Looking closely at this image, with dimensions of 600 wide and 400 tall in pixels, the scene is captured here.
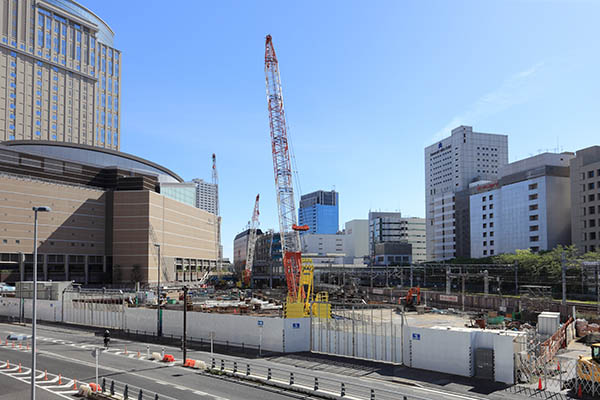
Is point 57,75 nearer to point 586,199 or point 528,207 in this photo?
point 528,207

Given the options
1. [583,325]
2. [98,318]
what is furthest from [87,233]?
[583,325]

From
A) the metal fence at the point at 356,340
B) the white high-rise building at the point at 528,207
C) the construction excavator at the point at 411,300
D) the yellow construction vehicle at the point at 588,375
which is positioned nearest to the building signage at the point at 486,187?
the white high-rise building at the point at 528,207

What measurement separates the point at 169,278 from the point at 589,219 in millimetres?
115488

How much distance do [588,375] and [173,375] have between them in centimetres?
2508

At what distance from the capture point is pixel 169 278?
15288cm

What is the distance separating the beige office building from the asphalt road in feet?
315

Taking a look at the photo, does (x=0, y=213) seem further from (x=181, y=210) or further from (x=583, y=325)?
(x=583, y=325)

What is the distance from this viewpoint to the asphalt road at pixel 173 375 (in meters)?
27.4

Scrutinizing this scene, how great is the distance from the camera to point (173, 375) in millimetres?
32344

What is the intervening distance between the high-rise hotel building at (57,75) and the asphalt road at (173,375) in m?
131

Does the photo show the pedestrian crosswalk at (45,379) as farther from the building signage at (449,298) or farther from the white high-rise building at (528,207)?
the white high-rise building at (528,207)

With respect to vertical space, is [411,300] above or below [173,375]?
below

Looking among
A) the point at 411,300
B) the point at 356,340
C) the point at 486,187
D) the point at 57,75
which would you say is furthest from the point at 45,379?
the point at 57,75

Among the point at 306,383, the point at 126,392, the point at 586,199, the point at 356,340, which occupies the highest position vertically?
the point at 586,199
